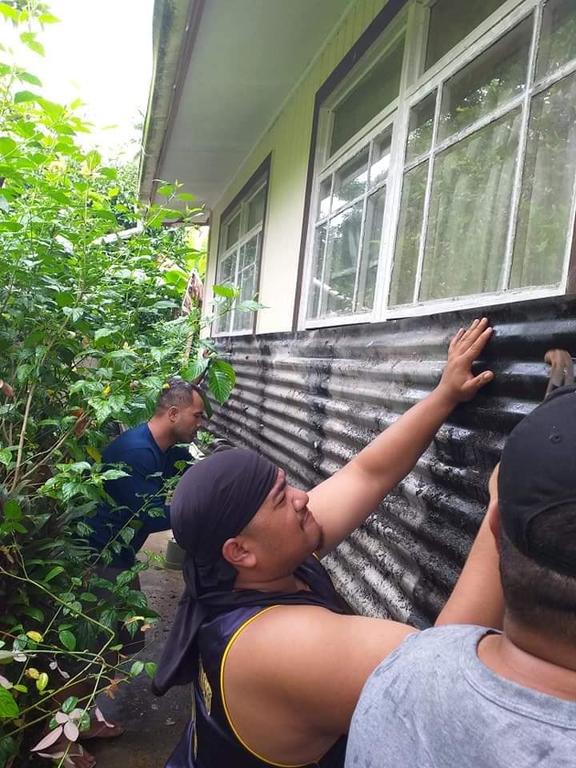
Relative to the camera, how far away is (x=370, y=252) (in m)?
2.96

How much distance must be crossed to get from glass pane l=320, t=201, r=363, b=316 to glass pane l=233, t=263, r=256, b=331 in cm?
181

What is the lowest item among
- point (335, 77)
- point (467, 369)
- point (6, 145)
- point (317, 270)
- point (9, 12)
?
point (467, 369)

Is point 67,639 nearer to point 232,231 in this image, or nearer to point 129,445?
point 129,445

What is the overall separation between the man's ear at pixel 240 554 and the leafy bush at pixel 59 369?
3.41 ft

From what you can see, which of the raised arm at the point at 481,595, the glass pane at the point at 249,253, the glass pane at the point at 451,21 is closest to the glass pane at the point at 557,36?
the glass pane at the point at 451,21

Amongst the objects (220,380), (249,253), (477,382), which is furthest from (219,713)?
(249,253)

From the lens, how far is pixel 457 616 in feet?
3.63

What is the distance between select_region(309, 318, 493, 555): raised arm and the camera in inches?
67.6

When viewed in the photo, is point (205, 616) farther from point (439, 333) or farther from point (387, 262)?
point (387, 262)

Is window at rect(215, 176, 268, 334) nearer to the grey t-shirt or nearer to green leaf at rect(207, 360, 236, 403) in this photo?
green leaf at rect(207, 360, 236, 403)

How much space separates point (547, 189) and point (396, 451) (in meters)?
0.90

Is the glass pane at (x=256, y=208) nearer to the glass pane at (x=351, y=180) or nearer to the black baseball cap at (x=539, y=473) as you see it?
the glass pane at (x=351, y=180)

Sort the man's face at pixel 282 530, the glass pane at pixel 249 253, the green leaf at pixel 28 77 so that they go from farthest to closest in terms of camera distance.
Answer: the glass pane at pixel 249 253 → the green leaf at pixel 28 77 → the man's face at pixel 282 530

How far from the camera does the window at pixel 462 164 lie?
1.71 meters
